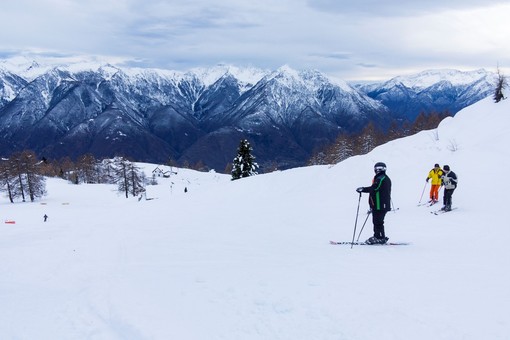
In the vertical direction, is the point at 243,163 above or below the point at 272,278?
above

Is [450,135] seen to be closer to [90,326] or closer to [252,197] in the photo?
[252,197]

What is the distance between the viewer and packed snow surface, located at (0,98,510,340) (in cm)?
638

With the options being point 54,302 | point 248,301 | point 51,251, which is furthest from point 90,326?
point 51,251

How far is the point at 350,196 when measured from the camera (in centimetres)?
2411

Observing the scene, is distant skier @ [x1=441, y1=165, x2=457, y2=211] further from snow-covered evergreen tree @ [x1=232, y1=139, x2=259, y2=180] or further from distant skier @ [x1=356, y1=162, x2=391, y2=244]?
snow-covered evergreen tree @ [x1=232, y1=139, x2=259, y2=180]

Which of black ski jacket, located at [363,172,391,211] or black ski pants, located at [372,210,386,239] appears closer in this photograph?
black ski jacket, located at [363,172,391,211]

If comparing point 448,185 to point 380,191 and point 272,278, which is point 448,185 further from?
point 272,278

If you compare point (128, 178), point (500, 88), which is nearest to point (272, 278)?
point (500, 88)

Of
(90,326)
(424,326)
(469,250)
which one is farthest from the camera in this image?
(469,250)

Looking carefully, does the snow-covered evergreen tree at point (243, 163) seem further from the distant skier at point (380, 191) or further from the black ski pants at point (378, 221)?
the distant skier at point (380, 191)

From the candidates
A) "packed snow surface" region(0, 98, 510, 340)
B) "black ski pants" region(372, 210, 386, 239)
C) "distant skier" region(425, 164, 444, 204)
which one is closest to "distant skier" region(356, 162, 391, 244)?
"black ski pants" region(372, 210, 386, 239)

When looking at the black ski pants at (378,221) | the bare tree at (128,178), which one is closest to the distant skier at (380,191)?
the black ski pants at (378,221)

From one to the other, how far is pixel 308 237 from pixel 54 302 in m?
8.54

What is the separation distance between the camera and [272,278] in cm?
857
